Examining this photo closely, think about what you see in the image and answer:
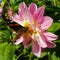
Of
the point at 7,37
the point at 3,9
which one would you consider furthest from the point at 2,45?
the point at 3,9

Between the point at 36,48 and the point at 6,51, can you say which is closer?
the point at 36,48

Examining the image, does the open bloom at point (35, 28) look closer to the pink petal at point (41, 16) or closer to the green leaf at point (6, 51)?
the pink petal at point (41, 16)

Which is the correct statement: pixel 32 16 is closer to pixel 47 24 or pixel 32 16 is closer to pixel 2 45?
pixel 47 24

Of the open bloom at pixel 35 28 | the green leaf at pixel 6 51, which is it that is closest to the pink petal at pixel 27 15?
the open bloom at pixel 35 28

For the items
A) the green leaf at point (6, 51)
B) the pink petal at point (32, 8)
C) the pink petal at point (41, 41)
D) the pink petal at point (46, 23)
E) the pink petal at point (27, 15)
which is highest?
the pink petal at point (32, 8)

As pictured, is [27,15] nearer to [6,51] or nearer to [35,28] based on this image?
[35,28]

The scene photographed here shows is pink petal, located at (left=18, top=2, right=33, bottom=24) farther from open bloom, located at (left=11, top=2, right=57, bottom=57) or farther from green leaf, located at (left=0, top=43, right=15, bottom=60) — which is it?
green leaf, located at (left=0, top=43, right=15, bottom=60)

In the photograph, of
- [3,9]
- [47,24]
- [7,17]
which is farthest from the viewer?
[3,9]

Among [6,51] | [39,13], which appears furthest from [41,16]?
[6,51]
